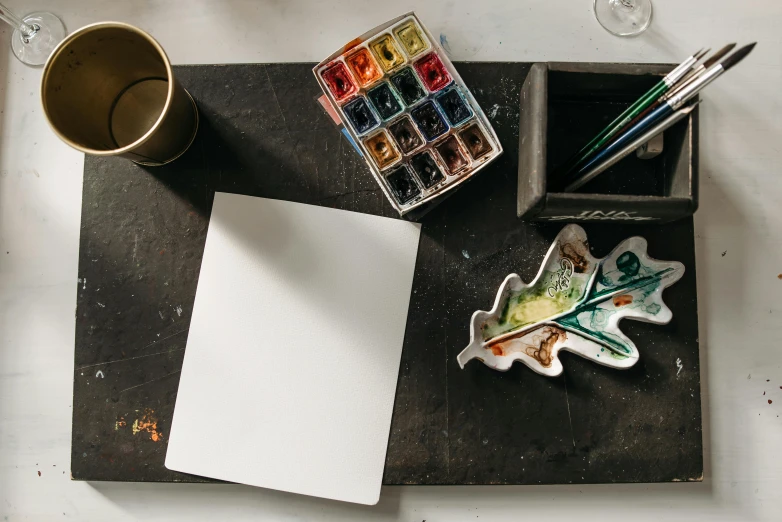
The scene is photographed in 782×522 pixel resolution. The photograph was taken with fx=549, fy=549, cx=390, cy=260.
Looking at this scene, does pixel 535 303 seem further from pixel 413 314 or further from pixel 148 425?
pixel 148 425

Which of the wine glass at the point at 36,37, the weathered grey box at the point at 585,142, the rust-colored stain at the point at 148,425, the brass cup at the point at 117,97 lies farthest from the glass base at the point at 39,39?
the weathered grey box at the point at 585,142

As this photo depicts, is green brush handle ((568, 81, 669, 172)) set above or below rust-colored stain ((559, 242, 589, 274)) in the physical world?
above

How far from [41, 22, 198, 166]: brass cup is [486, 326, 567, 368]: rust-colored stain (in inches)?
19.6

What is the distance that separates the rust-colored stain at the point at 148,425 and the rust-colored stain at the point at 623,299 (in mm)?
647

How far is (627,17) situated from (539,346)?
0.49m

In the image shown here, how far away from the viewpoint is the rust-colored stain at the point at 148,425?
756 mm

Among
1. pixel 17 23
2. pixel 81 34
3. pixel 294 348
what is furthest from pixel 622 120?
pixel 17 23

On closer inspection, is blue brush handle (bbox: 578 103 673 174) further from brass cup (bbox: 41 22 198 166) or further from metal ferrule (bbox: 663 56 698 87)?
brass cup (bbox: 41 22 198 166)

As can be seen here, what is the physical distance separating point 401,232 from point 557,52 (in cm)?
35

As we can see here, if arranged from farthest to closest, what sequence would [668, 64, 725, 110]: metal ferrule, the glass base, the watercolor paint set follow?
1. the glass base
2. the watercolor paint set
3. [668, 64, 725, 110]: metal ferrule

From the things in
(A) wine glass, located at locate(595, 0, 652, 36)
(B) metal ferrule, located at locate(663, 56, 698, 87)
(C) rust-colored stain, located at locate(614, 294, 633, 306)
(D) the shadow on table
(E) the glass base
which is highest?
(A) wine glass, located at locate(595, 0, 652, 36)

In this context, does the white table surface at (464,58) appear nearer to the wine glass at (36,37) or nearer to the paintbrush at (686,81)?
the wine glass at (36,37)

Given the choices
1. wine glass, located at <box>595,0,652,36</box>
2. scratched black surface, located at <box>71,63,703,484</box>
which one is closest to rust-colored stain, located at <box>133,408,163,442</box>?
scratched black surface, located at <box>71,63,703,484</box>

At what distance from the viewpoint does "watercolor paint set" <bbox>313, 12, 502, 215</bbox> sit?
702 millimetres
